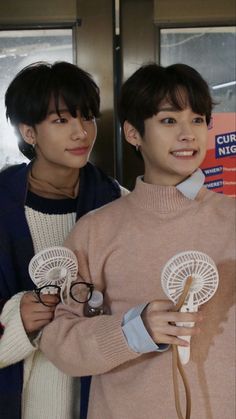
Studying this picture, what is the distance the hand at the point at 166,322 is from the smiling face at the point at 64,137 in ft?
1.44

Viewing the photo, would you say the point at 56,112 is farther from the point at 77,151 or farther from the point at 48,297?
the point at 48,297

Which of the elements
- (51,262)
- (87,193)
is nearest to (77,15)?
(87,193)

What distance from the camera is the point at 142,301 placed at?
93 centimetres

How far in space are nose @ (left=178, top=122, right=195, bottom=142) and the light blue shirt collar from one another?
2.9 inches

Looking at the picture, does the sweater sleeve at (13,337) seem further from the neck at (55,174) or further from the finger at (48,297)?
the neck at (55,174)

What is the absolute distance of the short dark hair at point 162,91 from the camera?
3.17 feet

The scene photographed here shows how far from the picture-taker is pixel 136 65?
4.94 feet

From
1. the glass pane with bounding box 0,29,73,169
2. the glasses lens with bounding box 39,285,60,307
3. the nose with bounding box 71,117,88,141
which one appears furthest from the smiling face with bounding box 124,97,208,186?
the glass pane with bounding box 0,29,73,169

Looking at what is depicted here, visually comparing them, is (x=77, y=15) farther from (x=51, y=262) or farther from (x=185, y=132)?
(x=51, y=262)

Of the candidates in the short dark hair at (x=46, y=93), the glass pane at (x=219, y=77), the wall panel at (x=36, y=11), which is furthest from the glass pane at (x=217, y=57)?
the short dark hair at (x=46, y=93)

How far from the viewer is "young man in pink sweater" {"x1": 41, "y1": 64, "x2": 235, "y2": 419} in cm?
85

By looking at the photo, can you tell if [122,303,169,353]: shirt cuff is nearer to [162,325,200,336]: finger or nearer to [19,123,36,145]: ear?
[162,325,200,336]: finger

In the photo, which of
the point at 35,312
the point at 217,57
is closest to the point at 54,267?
the point at 35,312

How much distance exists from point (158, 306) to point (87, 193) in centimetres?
48
